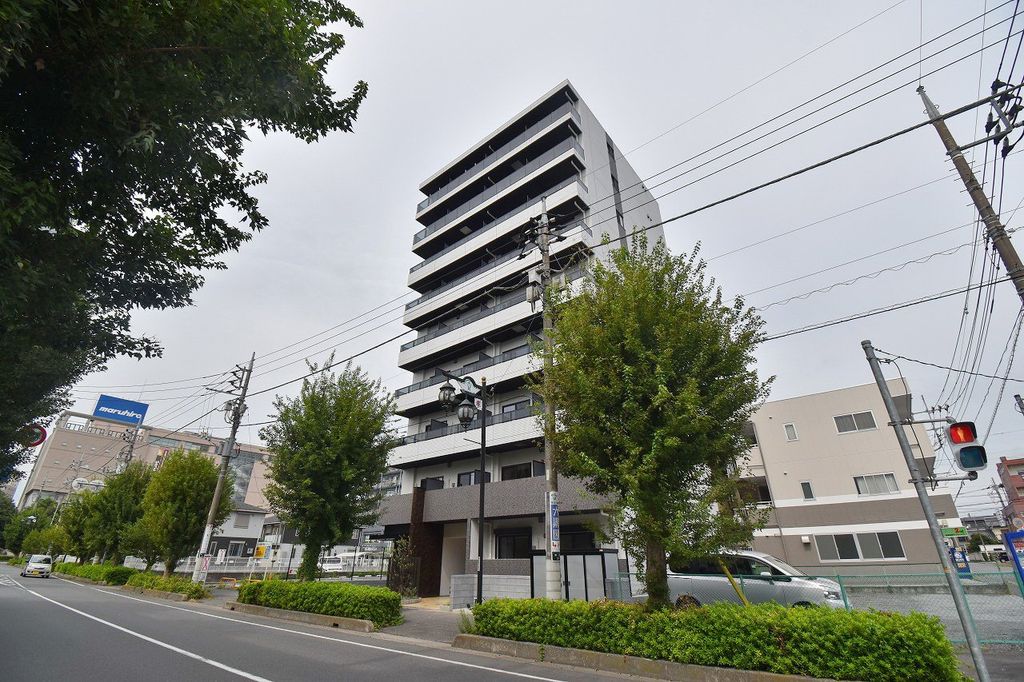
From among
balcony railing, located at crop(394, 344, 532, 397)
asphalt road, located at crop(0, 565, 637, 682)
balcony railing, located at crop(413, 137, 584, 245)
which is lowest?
asphalt road, located at crop(0, 565, 637, 682)

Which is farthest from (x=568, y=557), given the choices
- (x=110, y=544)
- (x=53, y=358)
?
(x=110, y=544)

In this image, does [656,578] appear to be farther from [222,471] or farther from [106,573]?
[106,573]

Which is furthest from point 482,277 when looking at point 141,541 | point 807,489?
point 141,541

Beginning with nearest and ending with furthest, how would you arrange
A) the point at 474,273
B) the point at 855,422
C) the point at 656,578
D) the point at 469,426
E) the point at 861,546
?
1. the point at 656,578
2. the point at 861,546
3. the point at 469,426
4. the point at 855,422
5. the point at 474,273

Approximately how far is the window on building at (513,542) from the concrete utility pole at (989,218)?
716 inches

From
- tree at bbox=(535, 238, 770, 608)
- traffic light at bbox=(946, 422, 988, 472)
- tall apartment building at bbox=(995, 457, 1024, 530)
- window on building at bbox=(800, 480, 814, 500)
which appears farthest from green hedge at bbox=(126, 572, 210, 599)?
tall apartment building at bbox=(995, 457, 1024, 530)

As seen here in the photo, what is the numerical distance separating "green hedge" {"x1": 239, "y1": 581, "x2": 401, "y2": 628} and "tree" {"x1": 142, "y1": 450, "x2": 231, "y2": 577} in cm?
930

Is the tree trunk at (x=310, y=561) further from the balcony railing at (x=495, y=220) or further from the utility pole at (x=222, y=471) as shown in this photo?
the balcony railing at (x=495, y=220)

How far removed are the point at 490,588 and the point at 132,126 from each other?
18.5m

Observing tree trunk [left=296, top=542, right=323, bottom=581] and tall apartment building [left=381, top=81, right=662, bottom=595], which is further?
tall apartment building [left=381, top=81, right=662, bottom=595]

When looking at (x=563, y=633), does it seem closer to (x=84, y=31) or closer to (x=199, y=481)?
(x=84, y=31)

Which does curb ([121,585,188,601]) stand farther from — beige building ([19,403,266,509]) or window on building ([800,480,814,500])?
beige building ([19,403,266,509])

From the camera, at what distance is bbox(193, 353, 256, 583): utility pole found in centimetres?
1938

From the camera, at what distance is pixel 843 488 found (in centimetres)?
2416
